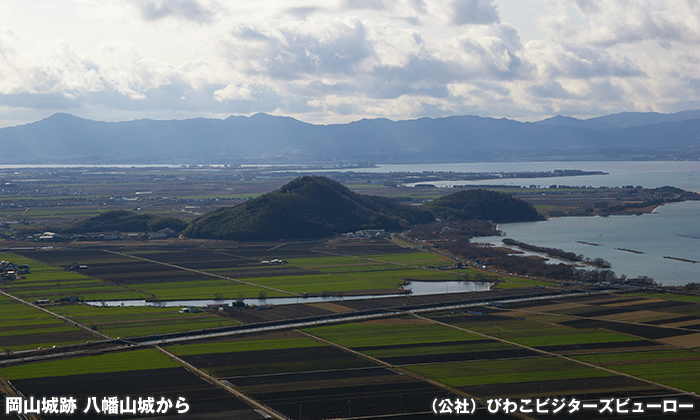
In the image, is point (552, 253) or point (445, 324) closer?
point (445, 324)

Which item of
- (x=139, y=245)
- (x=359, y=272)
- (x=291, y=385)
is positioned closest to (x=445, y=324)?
(x=291, y=385)

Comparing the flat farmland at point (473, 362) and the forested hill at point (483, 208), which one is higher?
the forested hill at point (483, 208)

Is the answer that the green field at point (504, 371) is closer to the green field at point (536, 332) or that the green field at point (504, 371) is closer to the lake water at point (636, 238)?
the green field at point (536, 332)

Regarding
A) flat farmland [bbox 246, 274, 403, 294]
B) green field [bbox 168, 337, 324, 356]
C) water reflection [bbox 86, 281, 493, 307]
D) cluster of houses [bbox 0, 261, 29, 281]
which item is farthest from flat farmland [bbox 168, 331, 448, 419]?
cluster of houses [bbox 0, 261, 29, 281]

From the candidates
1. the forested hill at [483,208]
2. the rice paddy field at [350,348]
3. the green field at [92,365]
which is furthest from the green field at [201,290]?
the forested hill at [483,208]

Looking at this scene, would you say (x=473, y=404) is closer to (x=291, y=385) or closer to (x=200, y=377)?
(x=291, y=385)

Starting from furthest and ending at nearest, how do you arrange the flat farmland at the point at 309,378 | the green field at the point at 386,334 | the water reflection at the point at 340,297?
the water reflection at the point at 340,297
the green field at the point at 386,334
the flat farmland at the point at 309,378
